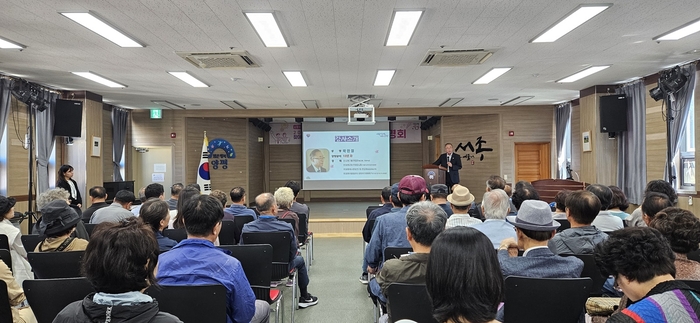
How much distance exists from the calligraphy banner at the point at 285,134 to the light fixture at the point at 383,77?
25.3 ft

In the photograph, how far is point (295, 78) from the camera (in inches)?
295

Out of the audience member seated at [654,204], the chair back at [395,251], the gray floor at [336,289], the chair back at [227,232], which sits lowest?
the gray floor at [336,289]

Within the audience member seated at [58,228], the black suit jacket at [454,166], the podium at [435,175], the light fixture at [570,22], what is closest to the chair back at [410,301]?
the audience member seated at [58,228]

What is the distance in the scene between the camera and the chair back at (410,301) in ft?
6.11

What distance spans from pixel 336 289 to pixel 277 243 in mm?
1457

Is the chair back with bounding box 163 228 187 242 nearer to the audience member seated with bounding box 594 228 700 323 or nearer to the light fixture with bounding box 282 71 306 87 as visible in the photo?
the audience member seated with bounding box 594 228 700 323

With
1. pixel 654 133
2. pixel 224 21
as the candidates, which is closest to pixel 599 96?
pixel 654 133

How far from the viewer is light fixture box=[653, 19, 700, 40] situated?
15.5 feet

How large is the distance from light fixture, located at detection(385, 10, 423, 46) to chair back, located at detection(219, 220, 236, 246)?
Answer: 2742mm

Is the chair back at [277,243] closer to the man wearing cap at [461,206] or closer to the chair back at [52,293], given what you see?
the man wearing cap at [461,206]

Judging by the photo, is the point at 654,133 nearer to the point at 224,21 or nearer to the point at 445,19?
the point at 445,19

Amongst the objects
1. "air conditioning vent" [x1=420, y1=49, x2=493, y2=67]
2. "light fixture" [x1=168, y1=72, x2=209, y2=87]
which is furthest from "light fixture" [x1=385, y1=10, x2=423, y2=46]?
"light fixture" [x1=168, y1=72, x2=209, y2=87]

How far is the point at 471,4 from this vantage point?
13.4 ft

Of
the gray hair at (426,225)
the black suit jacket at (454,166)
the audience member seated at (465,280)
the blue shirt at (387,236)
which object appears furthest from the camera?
the black suit jacket at (454,166)
